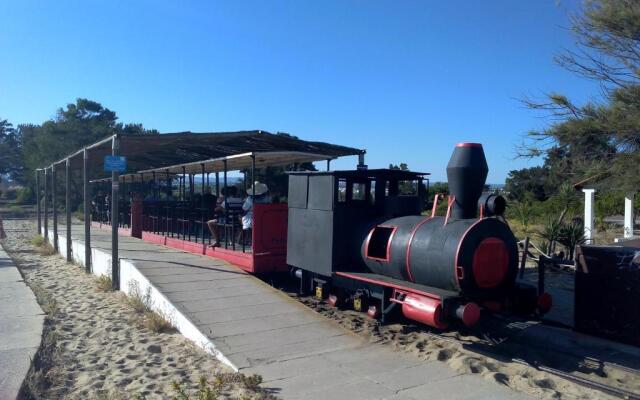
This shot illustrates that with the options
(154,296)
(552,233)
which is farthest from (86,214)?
(552,233)

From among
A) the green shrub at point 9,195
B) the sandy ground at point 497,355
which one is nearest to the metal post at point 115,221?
the sandy ground at point 497,355

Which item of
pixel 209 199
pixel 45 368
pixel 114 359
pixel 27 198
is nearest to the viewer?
pixel 45 368

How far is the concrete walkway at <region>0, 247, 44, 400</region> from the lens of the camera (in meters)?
5.50

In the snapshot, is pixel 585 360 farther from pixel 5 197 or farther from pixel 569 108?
pixel 5 197

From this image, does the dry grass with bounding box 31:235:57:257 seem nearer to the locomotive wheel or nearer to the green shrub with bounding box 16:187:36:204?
the locomotive wheel

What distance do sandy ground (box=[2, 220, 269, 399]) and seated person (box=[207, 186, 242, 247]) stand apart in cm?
259

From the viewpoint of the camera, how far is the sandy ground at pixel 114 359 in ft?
17.4

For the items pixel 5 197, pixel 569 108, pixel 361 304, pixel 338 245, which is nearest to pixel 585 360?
pixel 361 304

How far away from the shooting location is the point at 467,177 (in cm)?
683

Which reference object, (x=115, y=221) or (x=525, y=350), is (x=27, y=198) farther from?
(x=525, y=350)

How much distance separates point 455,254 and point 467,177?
3.76ft

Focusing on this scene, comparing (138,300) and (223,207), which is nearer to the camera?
(138,300)

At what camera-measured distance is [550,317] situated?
8.22m

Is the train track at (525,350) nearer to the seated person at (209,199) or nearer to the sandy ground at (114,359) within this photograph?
the sandy ground at (114,359)
